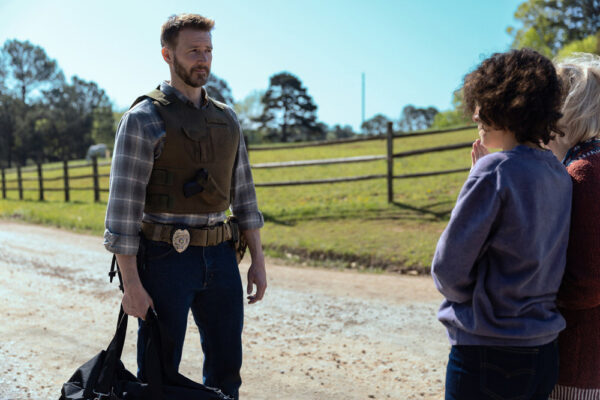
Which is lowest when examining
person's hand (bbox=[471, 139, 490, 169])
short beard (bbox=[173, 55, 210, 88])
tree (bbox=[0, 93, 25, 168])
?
person's hand (bbox=[471, 139, 490, 169])

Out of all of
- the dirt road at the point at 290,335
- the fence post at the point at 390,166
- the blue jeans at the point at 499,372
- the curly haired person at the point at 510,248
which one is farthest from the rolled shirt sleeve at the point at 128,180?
the fence post at the point at 390,166

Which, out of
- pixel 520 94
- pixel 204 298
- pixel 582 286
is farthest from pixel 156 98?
pixel 582 286

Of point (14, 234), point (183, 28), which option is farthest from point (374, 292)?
point (14, 234)

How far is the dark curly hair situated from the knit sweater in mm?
202

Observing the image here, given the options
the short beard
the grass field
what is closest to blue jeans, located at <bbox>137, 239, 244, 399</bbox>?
the short beard

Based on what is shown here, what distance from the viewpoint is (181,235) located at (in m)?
2.21

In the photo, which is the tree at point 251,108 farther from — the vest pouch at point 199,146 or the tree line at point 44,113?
the vest pouch at point 199,146

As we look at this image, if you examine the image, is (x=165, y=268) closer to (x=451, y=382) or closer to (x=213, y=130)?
(x=213, y=130)

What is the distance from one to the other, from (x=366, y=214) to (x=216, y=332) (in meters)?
7.64

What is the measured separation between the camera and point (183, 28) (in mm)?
2248

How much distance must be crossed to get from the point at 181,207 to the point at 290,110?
74752 millimetres

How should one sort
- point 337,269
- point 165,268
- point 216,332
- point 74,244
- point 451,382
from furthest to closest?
point 74,244 < point 337,269 < point 216,332 < point 165,268 < point 451,382

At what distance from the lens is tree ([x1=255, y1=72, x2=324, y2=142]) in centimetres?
7362

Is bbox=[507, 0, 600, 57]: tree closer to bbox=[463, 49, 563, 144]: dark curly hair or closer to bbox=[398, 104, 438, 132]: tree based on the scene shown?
bbox=[463, 49, 563, 144]: dark curly hair
